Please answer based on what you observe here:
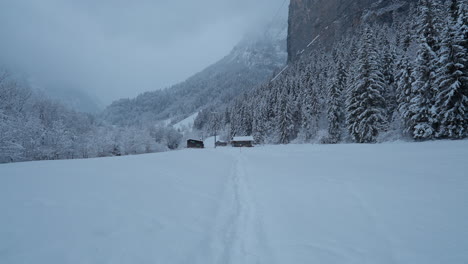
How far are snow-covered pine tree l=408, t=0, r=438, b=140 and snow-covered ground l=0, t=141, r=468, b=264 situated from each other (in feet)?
57.0

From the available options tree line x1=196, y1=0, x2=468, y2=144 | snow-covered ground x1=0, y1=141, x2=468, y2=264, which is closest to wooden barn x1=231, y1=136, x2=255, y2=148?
tree line x1=196, y1=0, x2=468, y2=144

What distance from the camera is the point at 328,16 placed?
380 feet

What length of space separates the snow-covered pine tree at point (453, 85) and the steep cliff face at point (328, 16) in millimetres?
87053

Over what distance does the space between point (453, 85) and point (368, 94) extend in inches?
321

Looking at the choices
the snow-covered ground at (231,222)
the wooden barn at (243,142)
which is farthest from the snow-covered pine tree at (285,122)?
the snow-covered ground at (231,222)

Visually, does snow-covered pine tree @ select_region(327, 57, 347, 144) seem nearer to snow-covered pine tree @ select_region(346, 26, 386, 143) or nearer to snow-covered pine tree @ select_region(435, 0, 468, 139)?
snow-covered pine tree @ select_region(346, 26, 386, 143)

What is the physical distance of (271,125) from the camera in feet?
174

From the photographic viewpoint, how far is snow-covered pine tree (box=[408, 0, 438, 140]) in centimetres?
1764

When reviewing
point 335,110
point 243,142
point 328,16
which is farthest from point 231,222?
point 328,16

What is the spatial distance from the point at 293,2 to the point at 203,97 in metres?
119

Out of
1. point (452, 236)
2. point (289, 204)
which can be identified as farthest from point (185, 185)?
point (452, 236)

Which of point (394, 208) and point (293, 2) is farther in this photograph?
point (293, 2)

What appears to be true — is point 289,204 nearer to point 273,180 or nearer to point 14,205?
point 273,180

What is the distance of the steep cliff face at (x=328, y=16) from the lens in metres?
81.2
